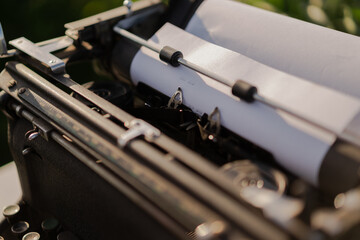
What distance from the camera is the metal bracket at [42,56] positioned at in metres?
1.35

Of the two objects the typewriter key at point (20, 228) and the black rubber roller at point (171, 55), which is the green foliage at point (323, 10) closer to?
the black rubber roller at point (171, 55)

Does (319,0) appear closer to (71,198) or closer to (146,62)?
(146,62)

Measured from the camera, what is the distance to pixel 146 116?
1.32 m

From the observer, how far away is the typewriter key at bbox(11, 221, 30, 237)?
1.36 m

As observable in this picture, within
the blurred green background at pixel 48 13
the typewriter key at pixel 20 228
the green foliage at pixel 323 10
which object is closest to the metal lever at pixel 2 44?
the typewriter key at pixel 20 228

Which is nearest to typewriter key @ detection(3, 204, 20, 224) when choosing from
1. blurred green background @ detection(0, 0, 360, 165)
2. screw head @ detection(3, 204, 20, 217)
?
screw head @ detection(3, 204, 20, 217)

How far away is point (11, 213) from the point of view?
4.64 feet

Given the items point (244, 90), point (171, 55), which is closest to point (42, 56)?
point (171, 55)

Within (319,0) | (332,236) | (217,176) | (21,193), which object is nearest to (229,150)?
(217,176)

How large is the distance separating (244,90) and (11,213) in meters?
0.89

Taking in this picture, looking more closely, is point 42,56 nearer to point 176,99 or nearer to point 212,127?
point 176,99

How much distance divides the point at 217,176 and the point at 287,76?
16.8 inches

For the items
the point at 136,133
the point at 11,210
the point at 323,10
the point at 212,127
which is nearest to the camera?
the point at 136,133

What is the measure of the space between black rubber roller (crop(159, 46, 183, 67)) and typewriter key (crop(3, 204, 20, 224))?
726 mm
